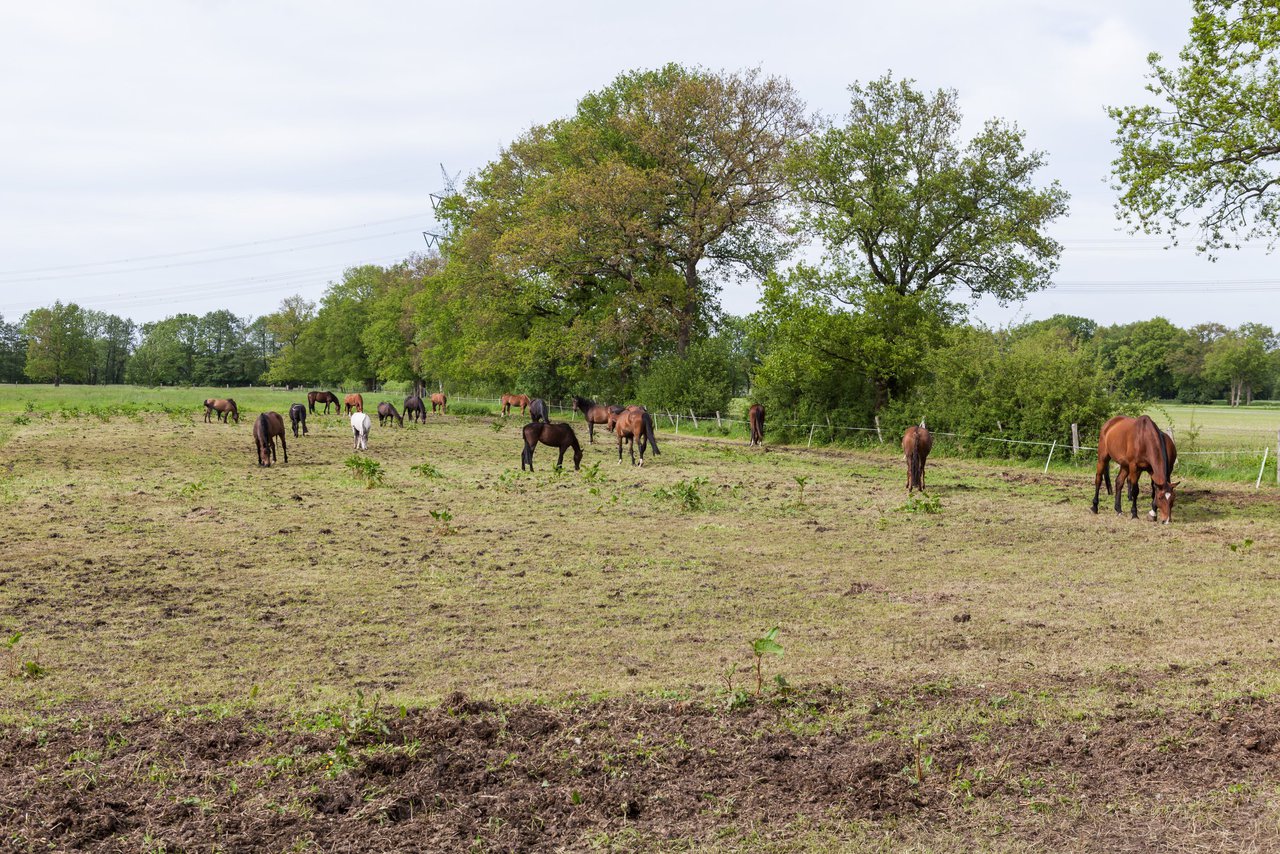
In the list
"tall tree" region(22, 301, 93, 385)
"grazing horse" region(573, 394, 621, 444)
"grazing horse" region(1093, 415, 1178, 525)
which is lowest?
"grazing horse" region(1093, 415, 1178, 525)

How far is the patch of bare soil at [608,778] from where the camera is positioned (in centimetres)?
457

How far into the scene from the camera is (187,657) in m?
7.39

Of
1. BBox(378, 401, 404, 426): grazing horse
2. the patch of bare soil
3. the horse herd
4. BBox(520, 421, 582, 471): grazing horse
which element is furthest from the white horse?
the patch of bare soil

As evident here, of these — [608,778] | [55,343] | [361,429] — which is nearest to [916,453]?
[608,778]

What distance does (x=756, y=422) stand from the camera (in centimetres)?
3184

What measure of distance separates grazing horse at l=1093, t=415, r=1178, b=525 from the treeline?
7716 mm

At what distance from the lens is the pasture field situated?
4734mm

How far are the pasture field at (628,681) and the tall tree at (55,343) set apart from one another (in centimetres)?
10093

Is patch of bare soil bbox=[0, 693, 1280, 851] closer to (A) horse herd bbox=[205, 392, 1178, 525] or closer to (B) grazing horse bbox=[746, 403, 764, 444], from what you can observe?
(A) horse herd bbox=[205, 392, 1178, 525]

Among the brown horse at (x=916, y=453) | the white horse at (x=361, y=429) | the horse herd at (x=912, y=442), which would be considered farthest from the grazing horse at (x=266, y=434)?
the brown horse at (x=916, y=453)

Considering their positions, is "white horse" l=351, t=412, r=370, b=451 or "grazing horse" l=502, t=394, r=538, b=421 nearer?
"white horse" l=351, t=412, r=370, b=451

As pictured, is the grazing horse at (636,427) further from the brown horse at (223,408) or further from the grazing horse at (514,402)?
the grazing horse at (514,402)

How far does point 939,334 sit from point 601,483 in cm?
1498

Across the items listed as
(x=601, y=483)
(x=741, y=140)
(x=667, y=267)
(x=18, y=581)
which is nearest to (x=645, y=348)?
(x=667, y=267)
